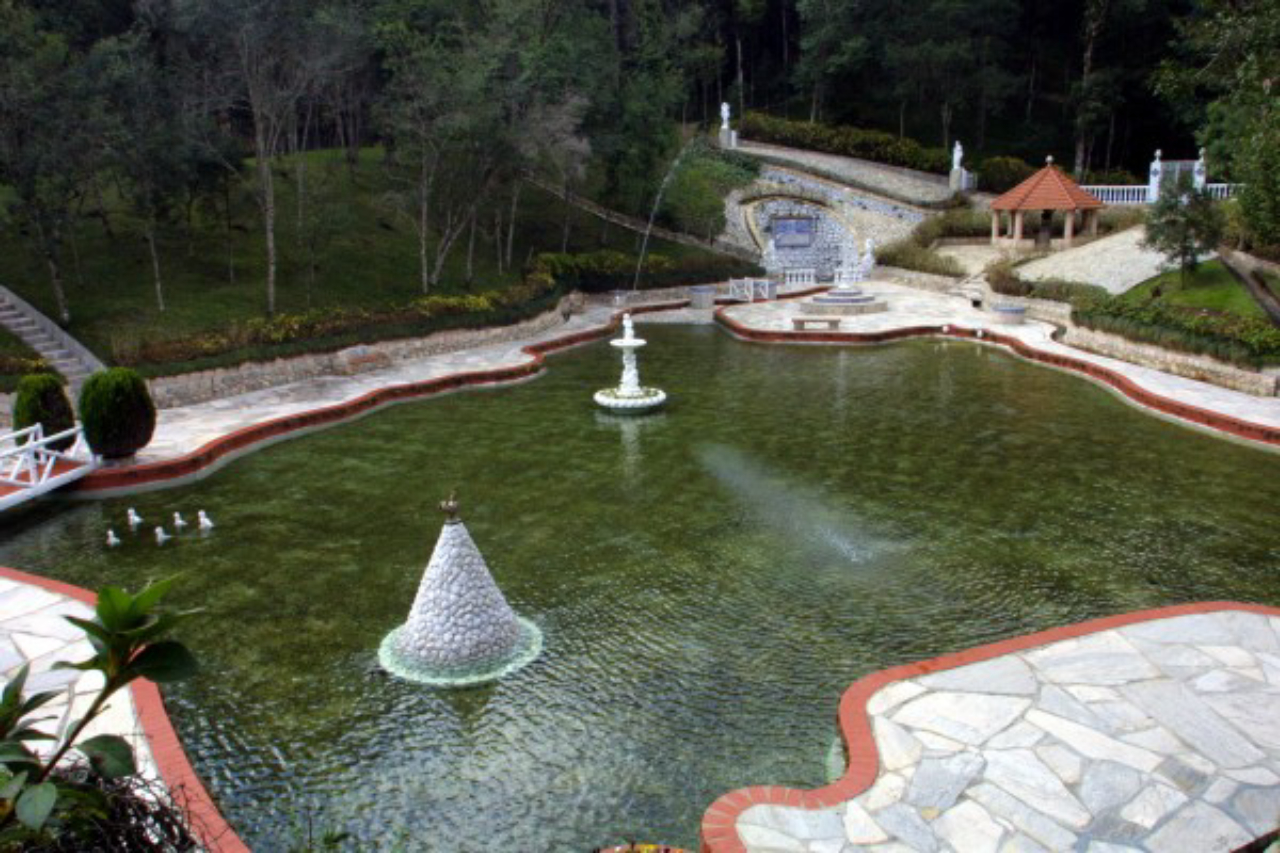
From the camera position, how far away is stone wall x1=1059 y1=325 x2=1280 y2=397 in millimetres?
16250

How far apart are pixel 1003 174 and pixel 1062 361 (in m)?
22.3

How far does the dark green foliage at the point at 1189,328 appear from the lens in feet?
53.8

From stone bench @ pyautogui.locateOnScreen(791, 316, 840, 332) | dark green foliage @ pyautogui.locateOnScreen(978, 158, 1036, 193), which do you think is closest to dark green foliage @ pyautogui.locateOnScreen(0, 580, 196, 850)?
stone bench @ pyautogui.locateOnScreen(791, 316, 840, 332)

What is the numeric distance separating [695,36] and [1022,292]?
116 ft

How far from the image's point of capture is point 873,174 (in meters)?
41.2

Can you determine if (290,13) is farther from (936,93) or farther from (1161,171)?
(936,93)

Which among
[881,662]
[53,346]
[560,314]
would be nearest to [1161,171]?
[560,314]

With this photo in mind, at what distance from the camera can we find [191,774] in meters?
5.96

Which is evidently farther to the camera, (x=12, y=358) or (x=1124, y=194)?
(x=1124, y=194)

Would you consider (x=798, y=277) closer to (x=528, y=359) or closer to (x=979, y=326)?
(x=979, y=326)

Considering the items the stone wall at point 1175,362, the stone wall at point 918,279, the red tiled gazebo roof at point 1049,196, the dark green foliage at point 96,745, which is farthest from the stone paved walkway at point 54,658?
the red tiled gazebo roof at point 1049,196

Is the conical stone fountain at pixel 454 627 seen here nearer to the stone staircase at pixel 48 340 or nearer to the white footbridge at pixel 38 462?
the white footbridge at pixel 38 462

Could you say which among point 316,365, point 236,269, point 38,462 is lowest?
point 38,462

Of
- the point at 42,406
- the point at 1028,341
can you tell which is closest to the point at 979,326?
the point at 1028,341
